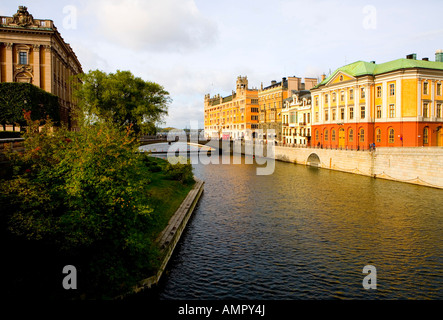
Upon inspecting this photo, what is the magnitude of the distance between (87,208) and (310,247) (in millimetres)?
14536

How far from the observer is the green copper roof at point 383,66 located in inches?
2285

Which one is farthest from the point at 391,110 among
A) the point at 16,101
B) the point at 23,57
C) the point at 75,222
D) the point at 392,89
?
the point at 23,57

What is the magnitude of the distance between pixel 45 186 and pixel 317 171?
177ft

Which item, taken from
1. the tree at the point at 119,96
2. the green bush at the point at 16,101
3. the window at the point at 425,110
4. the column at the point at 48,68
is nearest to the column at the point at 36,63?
the column at the point at 48,68

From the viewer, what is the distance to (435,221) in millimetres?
27234

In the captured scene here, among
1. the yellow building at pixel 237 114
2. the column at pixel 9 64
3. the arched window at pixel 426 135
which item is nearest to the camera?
the arched window at pixel 426 135

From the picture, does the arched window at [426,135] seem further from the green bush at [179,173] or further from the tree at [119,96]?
the tree at [119,96]

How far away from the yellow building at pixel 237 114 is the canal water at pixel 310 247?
299 ft

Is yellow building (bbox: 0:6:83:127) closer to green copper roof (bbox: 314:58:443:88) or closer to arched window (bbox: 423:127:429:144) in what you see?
green copper roof (bbox: 314:58:443:88)

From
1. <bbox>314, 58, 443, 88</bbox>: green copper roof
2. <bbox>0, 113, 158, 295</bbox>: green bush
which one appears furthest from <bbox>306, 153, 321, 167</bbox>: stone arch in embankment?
<bbox>0, 113, 158, 295</bbox>: green bush

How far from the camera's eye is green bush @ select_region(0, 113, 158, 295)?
12.8 m

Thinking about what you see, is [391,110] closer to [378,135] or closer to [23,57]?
[378,135]

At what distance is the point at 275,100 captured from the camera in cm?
11344

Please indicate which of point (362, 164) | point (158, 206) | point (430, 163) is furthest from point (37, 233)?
point (362, 164)
